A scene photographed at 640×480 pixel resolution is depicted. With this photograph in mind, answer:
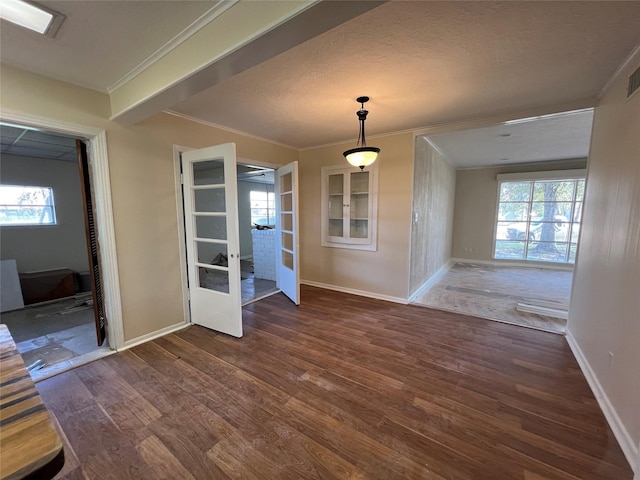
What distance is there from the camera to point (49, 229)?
481cm

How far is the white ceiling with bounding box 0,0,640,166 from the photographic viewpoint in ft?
4.85

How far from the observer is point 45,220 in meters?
4.81

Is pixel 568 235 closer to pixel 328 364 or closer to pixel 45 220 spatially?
pixel 328 364

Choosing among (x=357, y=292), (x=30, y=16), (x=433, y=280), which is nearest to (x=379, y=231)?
(x=357, y=292)

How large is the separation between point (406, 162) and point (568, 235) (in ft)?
18.4

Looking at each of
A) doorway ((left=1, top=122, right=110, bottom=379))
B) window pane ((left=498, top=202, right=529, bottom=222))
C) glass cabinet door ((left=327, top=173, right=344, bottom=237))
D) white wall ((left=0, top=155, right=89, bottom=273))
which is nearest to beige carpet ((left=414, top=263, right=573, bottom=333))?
window pane ((left=498, top=202, right=529, bottom=222))

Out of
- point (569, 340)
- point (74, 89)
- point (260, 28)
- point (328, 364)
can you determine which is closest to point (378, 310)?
point (328, 364)

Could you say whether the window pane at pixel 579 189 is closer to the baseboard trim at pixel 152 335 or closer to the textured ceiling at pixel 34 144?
the baseboard trim at pixel 152 335

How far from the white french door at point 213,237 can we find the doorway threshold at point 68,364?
0.89 m

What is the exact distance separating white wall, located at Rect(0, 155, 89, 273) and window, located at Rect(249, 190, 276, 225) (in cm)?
406

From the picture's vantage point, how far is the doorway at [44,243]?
3432 millimetres

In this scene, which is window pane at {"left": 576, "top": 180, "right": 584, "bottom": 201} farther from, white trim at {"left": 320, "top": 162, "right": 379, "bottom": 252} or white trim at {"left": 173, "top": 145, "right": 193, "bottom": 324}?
white trim at {"left": 173, "top": 145, "right": 193, "bottom": 324}

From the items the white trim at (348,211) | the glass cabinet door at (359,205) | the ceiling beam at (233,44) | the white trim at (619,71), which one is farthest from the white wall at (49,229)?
the white trim at (619,71)

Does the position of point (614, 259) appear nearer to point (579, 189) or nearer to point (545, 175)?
point (545, 175)
